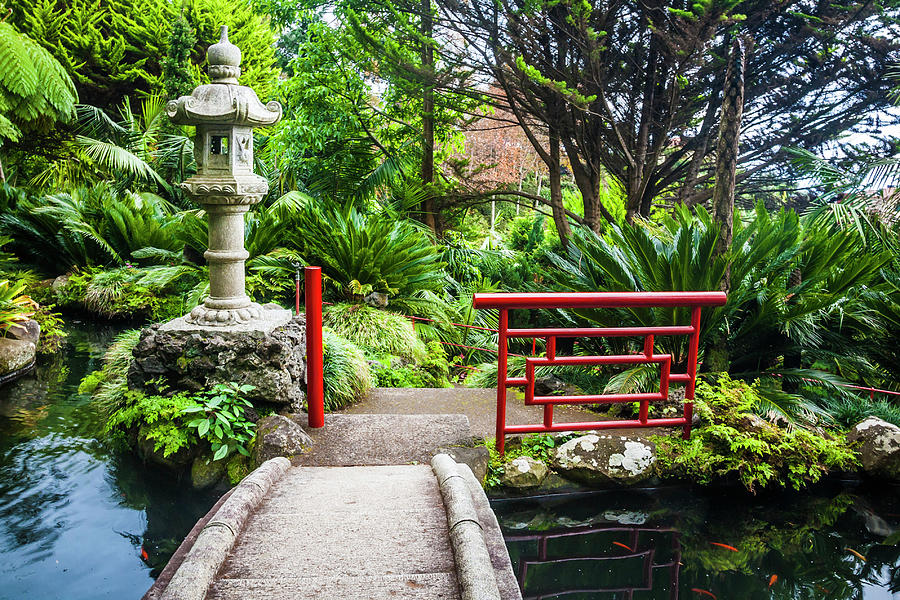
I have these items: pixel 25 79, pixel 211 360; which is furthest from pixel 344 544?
pixel 25 79

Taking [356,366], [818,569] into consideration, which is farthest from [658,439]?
[356,366]

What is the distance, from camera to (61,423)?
5965 mm

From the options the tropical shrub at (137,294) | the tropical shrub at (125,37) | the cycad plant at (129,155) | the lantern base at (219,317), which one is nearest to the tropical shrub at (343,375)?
the lantern base at (219,317)

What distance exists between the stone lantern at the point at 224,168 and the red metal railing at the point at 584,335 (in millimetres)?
1988

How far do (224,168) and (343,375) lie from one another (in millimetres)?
1865

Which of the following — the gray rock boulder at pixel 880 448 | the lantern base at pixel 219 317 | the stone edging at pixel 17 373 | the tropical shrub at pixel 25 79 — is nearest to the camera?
the gray rock boulder at pixel 880 448

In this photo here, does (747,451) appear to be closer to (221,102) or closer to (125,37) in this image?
(221,102)

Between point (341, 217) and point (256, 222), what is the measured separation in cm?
137

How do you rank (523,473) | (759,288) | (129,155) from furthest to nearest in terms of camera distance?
(129,155), (759,288), (523,473)

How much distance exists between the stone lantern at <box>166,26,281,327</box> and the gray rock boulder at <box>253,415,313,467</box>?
0.92 meters

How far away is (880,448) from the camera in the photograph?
15.2 feet

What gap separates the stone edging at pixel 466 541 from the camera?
2418 millimetres

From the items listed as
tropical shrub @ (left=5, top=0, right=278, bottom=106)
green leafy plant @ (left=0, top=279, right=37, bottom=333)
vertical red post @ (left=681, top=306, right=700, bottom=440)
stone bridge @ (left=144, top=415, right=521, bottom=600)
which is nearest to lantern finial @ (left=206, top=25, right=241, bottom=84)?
stone bridge @ (left=144, top=415, right=521, bottom=600)

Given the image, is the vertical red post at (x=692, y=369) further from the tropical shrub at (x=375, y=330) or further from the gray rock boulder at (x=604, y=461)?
the tropical shrub at (x=375, y=330)
